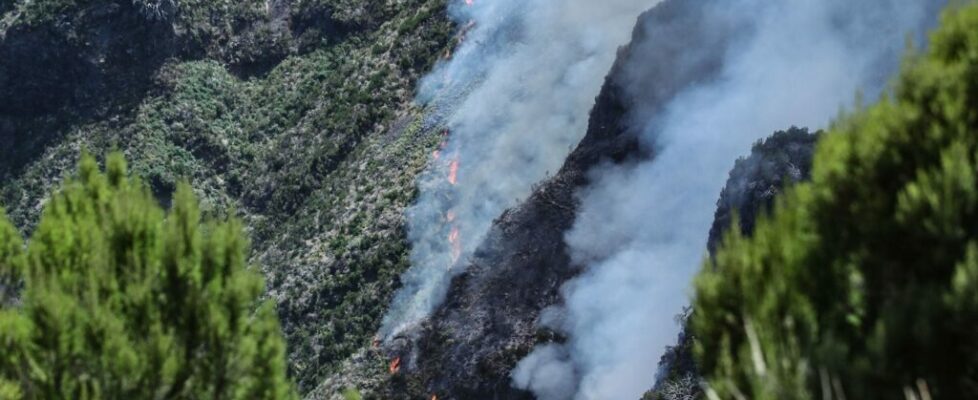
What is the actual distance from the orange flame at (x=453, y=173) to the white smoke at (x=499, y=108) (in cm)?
23

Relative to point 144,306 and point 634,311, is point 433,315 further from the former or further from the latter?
point 144,306

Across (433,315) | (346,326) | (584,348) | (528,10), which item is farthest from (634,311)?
(528,10)

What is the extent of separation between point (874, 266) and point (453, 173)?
5333cm

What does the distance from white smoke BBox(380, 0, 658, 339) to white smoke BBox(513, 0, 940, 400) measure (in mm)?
7602

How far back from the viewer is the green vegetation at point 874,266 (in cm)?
1236

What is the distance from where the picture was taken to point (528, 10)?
74.8 meters

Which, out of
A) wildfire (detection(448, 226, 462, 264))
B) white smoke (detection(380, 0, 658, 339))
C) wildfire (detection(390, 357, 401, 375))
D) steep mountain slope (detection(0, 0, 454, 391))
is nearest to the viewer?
wildfire (detection(390, 357, 401, 375))

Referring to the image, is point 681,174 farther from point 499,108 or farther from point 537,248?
point 499,108

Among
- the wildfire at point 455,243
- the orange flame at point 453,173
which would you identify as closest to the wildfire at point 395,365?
the wildfire at point 455,243

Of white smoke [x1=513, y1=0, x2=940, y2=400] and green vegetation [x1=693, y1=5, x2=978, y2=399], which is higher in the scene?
white smoke [x1=513, y1=0, x2=940, y2=400]

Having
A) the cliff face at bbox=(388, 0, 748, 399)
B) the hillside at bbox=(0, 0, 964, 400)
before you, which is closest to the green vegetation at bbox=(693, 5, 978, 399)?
the hillside at bbox=(0, 0, 964, 400)

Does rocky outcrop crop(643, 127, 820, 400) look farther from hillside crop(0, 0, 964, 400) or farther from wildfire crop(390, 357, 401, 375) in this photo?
wildfire crop(390, 357, 401, 375)

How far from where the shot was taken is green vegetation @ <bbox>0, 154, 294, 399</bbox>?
1738cm

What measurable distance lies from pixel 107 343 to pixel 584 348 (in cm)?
3649
